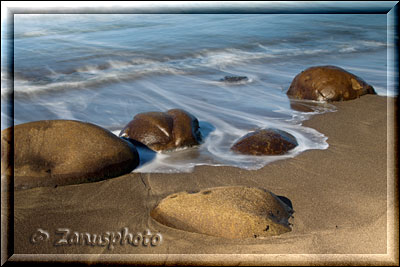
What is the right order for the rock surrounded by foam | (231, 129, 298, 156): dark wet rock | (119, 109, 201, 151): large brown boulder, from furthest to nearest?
1. (119, 109, 201, 151): large brown boulder
2. (231, 129, 298, 156): dark wet rock
3. the rock surrounded by foam

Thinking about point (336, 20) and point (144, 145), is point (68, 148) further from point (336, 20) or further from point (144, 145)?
point (336, 20)

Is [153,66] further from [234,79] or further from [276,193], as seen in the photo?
[276,193]

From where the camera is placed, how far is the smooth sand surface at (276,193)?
2.97 meters

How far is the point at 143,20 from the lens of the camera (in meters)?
18.9

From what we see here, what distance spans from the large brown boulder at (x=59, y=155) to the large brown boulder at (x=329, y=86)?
159 inches

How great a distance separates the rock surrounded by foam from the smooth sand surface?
0.07 meters

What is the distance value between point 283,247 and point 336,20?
1909 centimetres

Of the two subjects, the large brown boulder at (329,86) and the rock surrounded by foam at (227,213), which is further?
the large brown boulder at (329,86)

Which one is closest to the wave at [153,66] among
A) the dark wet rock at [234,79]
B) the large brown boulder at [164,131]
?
the dark wet rock at [234,79]

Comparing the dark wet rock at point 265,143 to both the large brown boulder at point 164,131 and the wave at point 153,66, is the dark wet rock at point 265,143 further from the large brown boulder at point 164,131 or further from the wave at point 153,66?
the wave at point 153,66

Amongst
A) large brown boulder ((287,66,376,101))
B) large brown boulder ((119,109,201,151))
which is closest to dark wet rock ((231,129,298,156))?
large brown boulder ((119,109,201,151))

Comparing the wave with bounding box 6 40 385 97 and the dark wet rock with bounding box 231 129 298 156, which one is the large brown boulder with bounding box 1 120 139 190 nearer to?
the dark wet rock with bounding box 231 129 298 156

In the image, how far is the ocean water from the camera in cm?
602

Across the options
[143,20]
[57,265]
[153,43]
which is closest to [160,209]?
[57,265]
